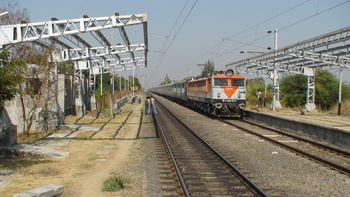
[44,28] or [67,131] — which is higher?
[44,28]

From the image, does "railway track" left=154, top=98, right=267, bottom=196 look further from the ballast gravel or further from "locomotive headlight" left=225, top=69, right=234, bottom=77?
"locomotive headlight" left=225, top=69, right=234, bottom=77

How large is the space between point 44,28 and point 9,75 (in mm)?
6758

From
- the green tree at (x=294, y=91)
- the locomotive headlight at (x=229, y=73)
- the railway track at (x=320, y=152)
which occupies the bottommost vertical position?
the railway track at (x=320, y=152)

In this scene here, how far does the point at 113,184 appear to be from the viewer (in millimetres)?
6773

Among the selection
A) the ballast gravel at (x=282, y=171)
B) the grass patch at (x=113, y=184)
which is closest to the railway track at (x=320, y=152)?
the ballast gravel at (x=282, y=171)

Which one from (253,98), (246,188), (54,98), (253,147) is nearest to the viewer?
(246,188)

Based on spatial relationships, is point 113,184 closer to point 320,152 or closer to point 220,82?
point 320,152

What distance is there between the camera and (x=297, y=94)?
120 feet

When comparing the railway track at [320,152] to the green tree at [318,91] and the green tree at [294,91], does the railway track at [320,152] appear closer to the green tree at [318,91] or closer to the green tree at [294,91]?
the green tree at [318,91]

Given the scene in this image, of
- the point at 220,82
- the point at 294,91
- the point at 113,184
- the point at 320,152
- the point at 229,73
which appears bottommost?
the point at 320,152

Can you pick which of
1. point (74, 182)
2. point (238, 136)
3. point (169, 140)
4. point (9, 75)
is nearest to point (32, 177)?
point (74, 182)

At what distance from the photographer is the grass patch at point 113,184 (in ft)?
21.6


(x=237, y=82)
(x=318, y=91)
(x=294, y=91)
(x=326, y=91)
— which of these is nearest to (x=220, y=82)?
(x=237, y=82)

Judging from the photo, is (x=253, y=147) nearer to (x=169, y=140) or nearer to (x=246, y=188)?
(x=169, y=140)
